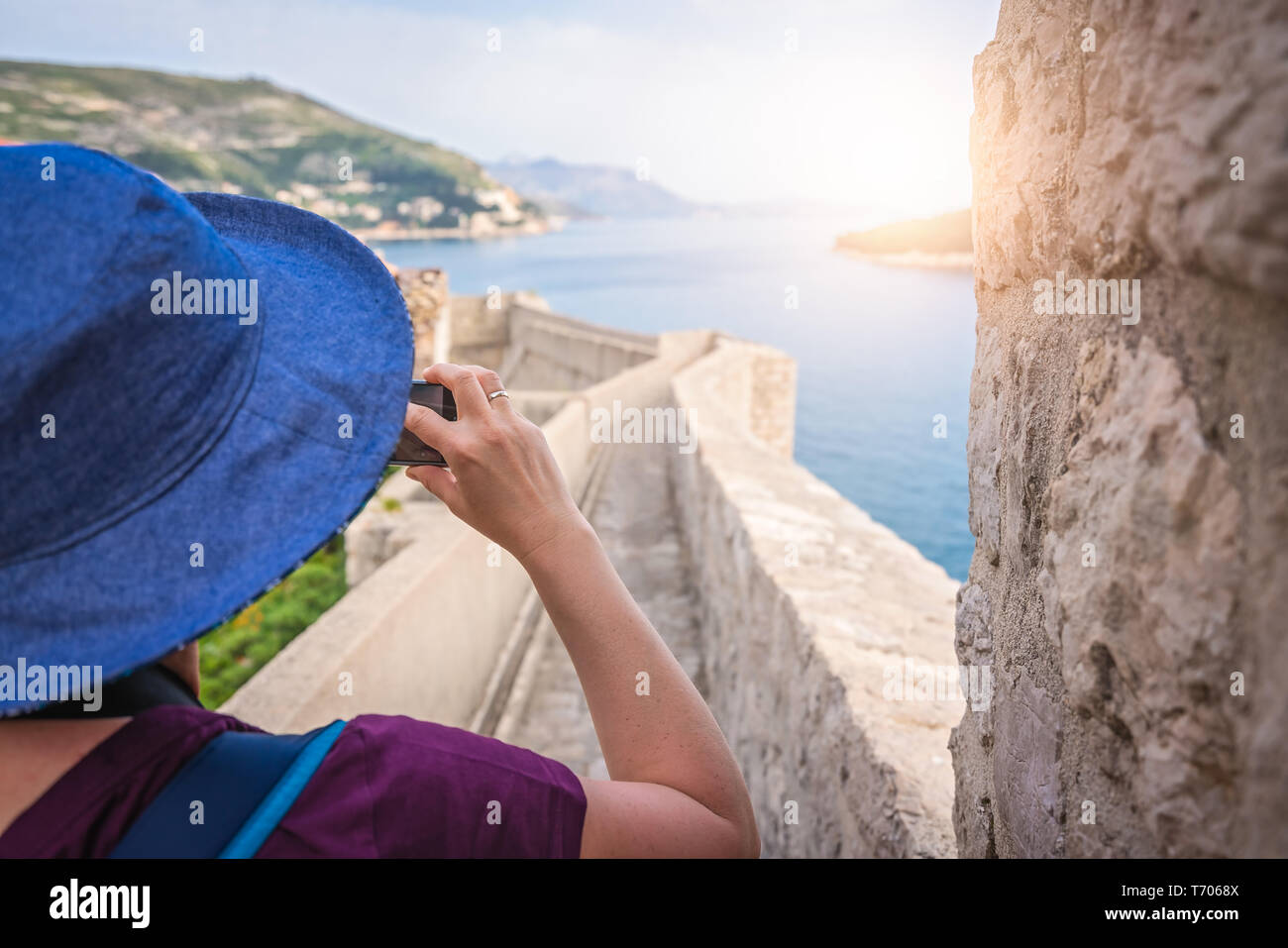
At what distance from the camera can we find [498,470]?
39.6 inches

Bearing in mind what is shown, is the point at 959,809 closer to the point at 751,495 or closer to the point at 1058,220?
the point at 1058,220

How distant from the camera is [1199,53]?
70 centimetres

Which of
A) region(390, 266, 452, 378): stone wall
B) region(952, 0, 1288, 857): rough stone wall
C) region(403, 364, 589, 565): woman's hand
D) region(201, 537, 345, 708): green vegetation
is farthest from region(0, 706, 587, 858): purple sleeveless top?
region(390, 266, 452, 378): stone wall

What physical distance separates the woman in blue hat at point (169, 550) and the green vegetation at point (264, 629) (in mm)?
4279

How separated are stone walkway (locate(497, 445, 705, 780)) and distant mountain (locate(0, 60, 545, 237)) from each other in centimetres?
5253

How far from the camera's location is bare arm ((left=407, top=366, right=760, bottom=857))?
92 cm

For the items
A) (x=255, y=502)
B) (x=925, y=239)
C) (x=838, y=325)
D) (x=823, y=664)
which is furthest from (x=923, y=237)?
(x=255, y=502)

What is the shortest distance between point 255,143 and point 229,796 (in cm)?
9855

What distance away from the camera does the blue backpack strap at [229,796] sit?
0.65 metres

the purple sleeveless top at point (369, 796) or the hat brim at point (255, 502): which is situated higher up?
the hat brim at point (255, 502)

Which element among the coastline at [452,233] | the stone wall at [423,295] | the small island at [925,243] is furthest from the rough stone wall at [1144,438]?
the coastline at [452,233]

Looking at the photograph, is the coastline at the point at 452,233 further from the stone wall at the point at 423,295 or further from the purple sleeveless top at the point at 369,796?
the purple sleeveless top at the point at 369,796

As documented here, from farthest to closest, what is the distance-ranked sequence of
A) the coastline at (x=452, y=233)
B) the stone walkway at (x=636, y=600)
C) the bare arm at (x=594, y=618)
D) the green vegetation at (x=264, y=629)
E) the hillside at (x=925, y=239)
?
the coastline at (x=452, y=233) < the hillside at (x=925, y=239) < the green vegetation at (x=264, y=629) < the stone walkway at (x=636, y=600) < the bare arm at (x=594, y=618)
